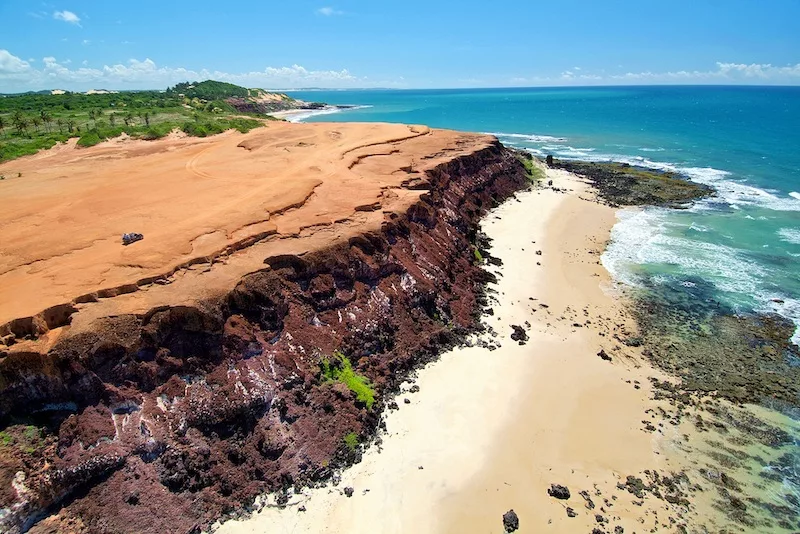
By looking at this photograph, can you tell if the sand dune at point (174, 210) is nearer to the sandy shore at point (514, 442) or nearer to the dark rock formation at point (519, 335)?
the sandy shore at point (514, 442)

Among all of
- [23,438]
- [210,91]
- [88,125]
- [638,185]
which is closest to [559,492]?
[23,438]

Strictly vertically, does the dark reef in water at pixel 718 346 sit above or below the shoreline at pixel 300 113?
below

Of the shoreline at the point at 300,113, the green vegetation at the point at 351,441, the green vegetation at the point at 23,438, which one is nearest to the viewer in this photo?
the green vegetation at the point at 23,438

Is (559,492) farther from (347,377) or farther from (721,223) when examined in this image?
(721,223)

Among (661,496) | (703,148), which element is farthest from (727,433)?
(703,148)

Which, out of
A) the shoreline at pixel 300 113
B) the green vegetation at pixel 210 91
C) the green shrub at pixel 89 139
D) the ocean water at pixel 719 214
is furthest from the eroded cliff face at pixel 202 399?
the green vegetation at pixel 210 91

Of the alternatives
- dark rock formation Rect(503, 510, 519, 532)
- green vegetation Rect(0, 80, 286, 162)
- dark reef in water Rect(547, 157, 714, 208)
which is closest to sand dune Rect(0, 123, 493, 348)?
green vegetation Rect(0, 80, 286, 162)
